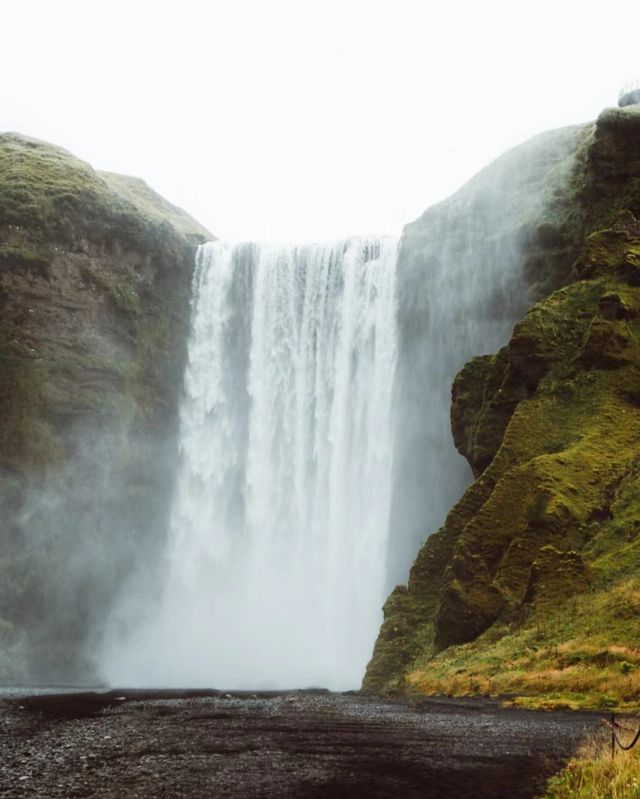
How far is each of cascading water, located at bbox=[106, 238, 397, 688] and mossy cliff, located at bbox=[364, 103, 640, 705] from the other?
17.1 meters

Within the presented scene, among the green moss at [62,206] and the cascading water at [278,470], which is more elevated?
the green moss at [62,206]

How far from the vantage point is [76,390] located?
66875mm

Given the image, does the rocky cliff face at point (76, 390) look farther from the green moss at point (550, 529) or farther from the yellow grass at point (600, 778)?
the yellow grass at point (600, 778)

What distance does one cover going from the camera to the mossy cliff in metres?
28.3

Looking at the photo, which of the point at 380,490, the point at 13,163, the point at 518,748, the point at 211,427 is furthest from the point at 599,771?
the point at 13,163

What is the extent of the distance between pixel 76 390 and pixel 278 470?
1620 centimetres

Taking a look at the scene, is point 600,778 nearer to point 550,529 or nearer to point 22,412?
point 550,529

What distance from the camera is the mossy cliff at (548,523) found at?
28266 mm

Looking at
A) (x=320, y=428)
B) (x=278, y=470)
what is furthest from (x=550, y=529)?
(x=278, y=470)

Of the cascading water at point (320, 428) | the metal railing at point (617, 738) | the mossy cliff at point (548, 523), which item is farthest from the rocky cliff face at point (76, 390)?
the metal railing at point (617, 738)

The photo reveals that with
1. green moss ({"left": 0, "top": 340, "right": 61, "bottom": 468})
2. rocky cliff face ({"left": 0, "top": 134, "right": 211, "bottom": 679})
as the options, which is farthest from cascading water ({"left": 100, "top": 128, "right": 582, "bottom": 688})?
green moss ({"left": 0, "top": 340, "right": 61, "bottom": 468})

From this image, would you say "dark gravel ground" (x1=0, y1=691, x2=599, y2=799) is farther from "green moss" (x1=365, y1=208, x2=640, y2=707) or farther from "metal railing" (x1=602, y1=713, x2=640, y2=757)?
"green moss" (x1=365, y1=208, x2=640, y2=707)

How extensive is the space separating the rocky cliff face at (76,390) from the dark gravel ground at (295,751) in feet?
123

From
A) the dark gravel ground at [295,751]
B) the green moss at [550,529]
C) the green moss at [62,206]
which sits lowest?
the dark gravel ground at [295,751]
